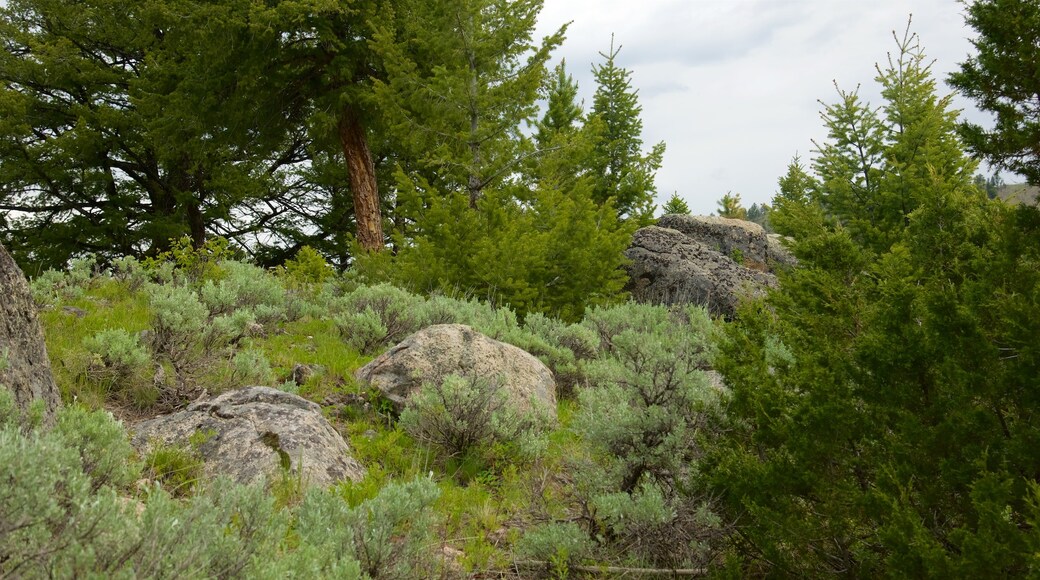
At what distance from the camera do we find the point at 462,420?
471 cm

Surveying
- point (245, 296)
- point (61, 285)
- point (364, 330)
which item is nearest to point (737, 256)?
point (364, 330)

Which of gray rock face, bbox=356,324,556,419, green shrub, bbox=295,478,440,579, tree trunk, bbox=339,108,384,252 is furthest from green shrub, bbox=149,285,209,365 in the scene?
tree trunk, bbox=339,108,384,252

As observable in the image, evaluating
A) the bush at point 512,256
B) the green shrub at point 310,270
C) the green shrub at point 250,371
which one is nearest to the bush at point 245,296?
the green shrub at point 250,371

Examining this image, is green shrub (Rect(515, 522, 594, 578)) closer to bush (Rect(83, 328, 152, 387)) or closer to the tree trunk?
bush (Rect(83, 328, 152, 387))

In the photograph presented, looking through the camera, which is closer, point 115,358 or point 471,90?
point 115,358

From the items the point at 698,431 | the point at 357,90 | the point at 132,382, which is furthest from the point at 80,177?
the point at 698,431

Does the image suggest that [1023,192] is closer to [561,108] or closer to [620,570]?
[620,570]

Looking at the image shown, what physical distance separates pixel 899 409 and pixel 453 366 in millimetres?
3450

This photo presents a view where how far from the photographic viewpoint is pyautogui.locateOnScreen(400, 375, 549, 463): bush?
15.4 ft

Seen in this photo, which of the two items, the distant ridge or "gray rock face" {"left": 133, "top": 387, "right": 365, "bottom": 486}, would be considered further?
"gray rock face" {"left": 133, "top": 387, "right": 365, "bottom": 486}

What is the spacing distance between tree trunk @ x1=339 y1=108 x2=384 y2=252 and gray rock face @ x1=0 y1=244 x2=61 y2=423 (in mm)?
12004

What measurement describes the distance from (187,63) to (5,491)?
1902 cm

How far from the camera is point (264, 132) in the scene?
1659 cm

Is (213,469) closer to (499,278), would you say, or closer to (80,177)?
(499,278)
